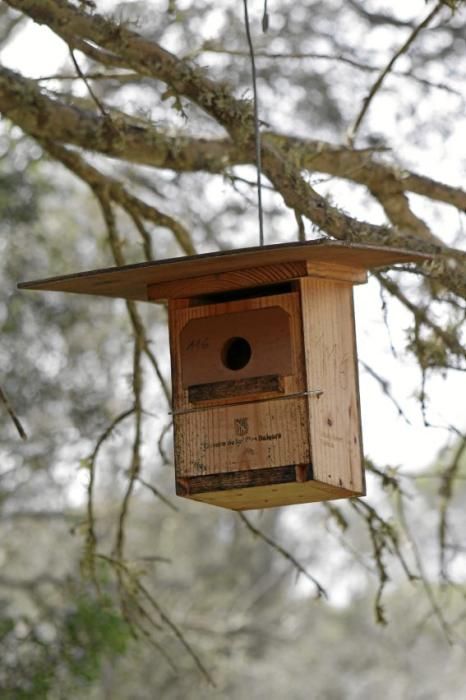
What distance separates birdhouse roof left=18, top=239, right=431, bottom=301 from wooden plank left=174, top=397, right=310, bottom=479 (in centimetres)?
32

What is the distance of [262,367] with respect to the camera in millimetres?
3625

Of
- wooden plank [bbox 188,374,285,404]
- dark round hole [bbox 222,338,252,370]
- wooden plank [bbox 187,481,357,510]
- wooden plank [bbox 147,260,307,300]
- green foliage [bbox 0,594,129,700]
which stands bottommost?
green foliage [bbox 0,594,129,700]

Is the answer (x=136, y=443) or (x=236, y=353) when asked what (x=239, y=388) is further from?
(x=136, y=443)

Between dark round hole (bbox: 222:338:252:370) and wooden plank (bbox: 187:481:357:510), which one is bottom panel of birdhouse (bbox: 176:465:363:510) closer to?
wooden plank (bbox: 187:481:357:510)

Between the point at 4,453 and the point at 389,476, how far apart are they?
8.77 meters

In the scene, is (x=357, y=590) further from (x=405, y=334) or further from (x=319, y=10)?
(x=405, y=334)

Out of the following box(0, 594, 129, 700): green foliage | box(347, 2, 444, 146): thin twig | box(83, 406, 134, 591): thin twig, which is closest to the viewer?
box(347, 2, 444, 146): thin twig

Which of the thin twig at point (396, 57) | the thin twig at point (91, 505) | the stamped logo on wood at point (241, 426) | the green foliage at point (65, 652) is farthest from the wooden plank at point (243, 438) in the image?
the green foliage at point (65, 652)

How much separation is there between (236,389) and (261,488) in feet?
0.78

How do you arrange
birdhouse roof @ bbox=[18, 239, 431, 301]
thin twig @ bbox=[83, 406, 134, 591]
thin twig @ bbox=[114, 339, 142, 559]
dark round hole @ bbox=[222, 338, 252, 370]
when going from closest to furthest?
birdhouse roof @ bbox=[18, 239, 431, 301] < dark round hole @ bbox=[222, 338, 252, 370] < thin twig @ bbox=[83, 406, 134, 591] < thin twig @ bbox=[114, 339, 142, 559]

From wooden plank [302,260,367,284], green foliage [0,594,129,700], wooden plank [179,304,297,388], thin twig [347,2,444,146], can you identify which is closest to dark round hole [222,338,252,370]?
wooden plank [179,304,297,388]

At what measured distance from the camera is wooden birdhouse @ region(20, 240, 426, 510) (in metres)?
3.55

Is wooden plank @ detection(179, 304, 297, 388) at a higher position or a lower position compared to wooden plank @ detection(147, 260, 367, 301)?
lower

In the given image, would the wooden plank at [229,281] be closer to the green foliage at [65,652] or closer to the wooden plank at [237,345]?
the wooden plank at [237,345]
